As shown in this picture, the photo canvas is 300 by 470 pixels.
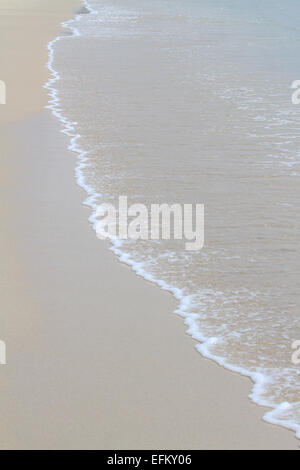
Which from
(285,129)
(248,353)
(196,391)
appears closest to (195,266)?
(248,353)

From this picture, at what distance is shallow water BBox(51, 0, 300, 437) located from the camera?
177 inches

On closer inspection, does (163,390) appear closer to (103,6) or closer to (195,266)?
(195,266)

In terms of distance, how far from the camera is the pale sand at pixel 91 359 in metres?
3.52

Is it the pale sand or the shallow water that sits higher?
the shallow water

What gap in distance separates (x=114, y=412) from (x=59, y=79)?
9.74 metres

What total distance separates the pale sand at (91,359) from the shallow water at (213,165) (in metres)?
0.19

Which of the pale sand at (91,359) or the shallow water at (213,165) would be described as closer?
the pale sand at (91,359)

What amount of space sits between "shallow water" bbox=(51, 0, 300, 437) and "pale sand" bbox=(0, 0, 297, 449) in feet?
0.63

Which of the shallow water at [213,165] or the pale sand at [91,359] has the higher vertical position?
the shallow water at [213,165]

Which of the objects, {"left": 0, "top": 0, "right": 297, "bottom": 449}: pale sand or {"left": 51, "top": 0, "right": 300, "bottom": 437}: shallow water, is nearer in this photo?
{"left": 0, "top": 0, "right": 297, "bottom": 449}: pale sand

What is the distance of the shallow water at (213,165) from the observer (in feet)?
14.7

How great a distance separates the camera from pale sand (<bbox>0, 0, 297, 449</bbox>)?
3521 mm

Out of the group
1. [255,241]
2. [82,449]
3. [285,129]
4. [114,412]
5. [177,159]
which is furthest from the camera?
[285,129]

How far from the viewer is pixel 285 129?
951 cm
